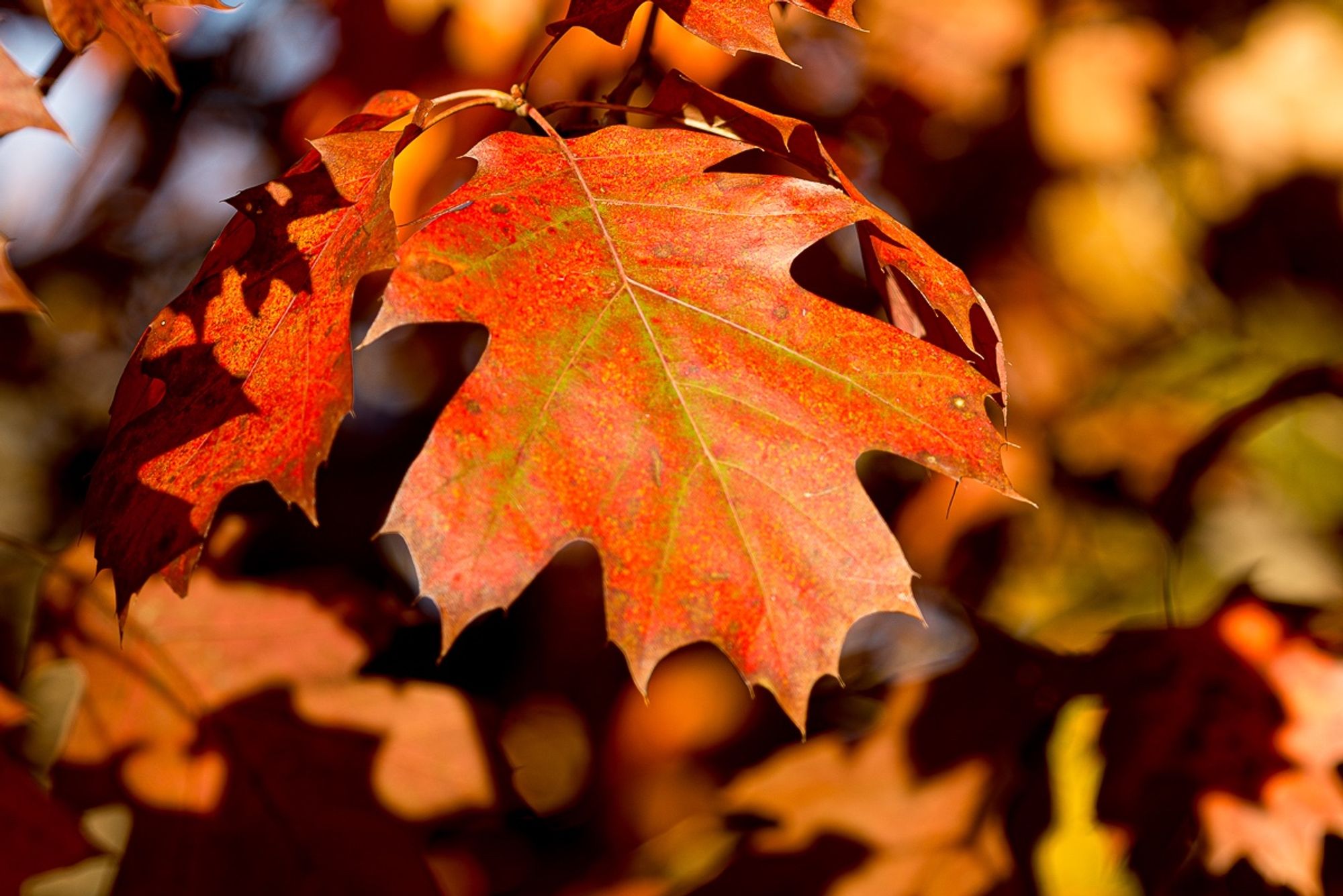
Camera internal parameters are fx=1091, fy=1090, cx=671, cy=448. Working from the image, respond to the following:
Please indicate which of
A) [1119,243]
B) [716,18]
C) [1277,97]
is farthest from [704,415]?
[1277,97]

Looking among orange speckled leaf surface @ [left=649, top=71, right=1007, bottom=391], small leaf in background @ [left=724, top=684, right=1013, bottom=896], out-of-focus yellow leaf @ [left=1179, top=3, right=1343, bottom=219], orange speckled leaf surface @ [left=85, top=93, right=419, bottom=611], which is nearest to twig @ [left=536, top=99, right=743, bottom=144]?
orange speckled leaf surface @ [left=649, top=71, right=1007, bottom=391]

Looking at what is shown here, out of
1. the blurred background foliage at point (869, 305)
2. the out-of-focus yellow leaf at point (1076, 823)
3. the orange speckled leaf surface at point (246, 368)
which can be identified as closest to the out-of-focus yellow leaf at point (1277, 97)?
the blurred background foliage at point (869, 305)

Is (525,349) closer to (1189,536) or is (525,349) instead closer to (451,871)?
(451,871)

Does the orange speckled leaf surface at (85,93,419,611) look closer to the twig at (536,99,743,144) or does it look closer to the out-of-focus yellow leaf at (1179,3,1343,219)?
the twig at (536,99,743,144)

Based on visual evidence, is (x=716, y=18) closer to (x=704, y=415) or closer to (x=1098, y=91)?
(x=704, y=415)

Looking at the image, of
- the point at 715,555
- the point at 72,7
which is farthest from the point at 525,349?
the point at 72,7
